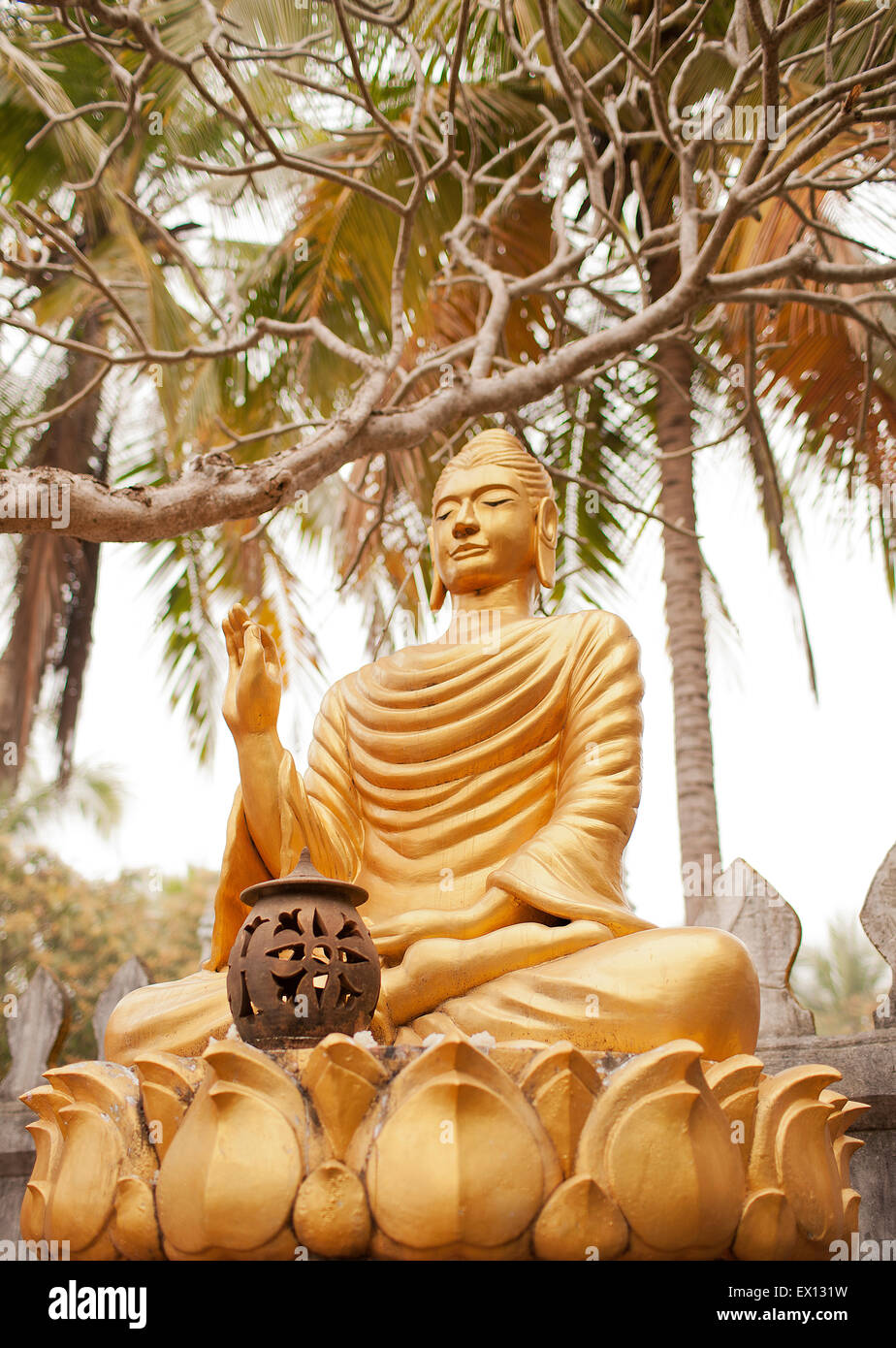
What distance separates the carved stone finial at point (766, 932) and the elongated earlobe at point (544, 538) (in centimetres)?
139

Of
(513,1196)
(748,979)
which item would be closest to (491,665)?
(748,979)

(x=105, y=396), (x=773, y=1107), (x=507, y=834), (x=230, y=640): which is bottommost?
(x=773, y=1107)

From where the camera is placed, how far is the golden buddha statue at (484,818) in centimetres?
341

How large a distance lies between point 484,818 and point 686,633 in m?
3.40

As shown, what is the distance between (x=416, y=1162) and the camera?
2742 millimetres

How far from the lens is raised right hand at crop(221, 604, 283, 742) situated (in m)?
3.78

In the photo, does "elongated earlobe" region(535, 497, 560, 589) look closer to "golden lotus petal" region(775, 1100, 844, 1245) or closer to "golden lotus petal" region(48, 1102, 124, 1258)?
"golden lotus petal" region(775, 1100, 844, 1245)

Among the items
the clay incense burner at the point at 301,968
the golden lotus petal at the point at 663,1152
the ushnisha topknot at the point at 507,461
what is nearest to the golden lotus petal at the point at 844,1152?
the golden lotus petal at the point at 663,1152

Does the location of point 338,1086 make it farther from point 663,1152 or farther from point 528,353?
point 528,353

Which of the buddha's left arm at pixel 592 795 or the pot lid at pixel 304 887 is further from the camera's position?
the buddha's left arm at pixel 592 795

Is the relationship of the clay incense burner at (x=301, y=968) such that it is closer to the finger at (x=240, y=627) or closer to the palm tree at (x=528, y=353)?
the finger at (x=240, y=627)

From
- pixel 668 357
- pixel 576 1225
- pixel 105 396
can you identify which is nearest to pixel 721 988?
pixel 576 1225

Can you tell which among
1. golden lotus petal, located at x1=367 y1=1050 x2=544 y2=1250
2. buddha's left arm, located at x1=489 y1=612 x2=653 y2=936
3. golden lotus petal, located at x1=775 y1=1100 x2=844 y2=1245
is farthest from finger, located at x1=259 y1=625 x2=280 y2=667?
golden lotus petal, located at x1=775 y1=1100 x2=844 y2=1245
